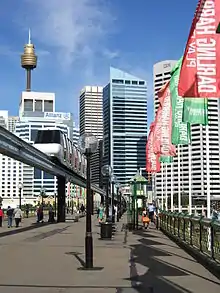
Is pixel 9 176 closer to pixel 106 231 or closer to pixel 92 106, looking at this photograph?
pixel 92 106

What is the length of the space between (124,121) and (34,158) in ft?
241

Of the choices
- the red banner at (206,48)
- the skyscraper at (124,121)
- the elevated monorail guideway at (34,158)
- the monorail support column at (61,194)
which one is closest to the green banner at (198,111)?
the red banner at (206,48)

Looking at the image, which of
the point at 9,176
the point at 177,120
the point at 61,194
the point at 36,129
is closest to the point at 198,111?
the point at 177,120

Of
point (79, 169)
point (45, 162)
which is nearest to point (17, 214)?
point (45, 162)

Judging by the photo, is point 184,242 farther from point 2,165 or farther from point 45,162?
point 2,165

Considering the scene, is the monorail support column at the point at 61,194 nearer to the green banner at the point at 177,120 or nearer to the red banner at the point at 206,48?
the green banner at the point at 177,120

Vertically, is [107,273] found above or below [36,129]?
below

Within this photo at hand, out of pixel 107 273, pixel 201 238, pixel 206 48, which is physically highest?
pixel 206 48

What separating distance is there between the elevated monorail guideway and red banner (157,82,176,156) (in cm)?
809

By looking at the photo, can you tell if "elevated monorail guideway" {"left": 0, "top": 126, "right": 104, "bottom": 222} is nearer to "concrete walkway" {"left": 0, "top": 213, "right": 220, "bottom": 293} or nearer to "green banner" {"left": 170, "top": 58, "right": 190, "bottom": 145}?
"green banner" {"left": 170, "top": 58, "right": 190, "bottom": 145}

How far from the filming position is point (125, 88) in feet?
319

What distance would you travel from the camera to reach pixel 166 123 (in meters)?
26.0

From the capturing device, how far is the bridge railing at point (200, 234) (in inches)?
488

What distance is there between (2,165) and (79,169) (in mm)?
60934
